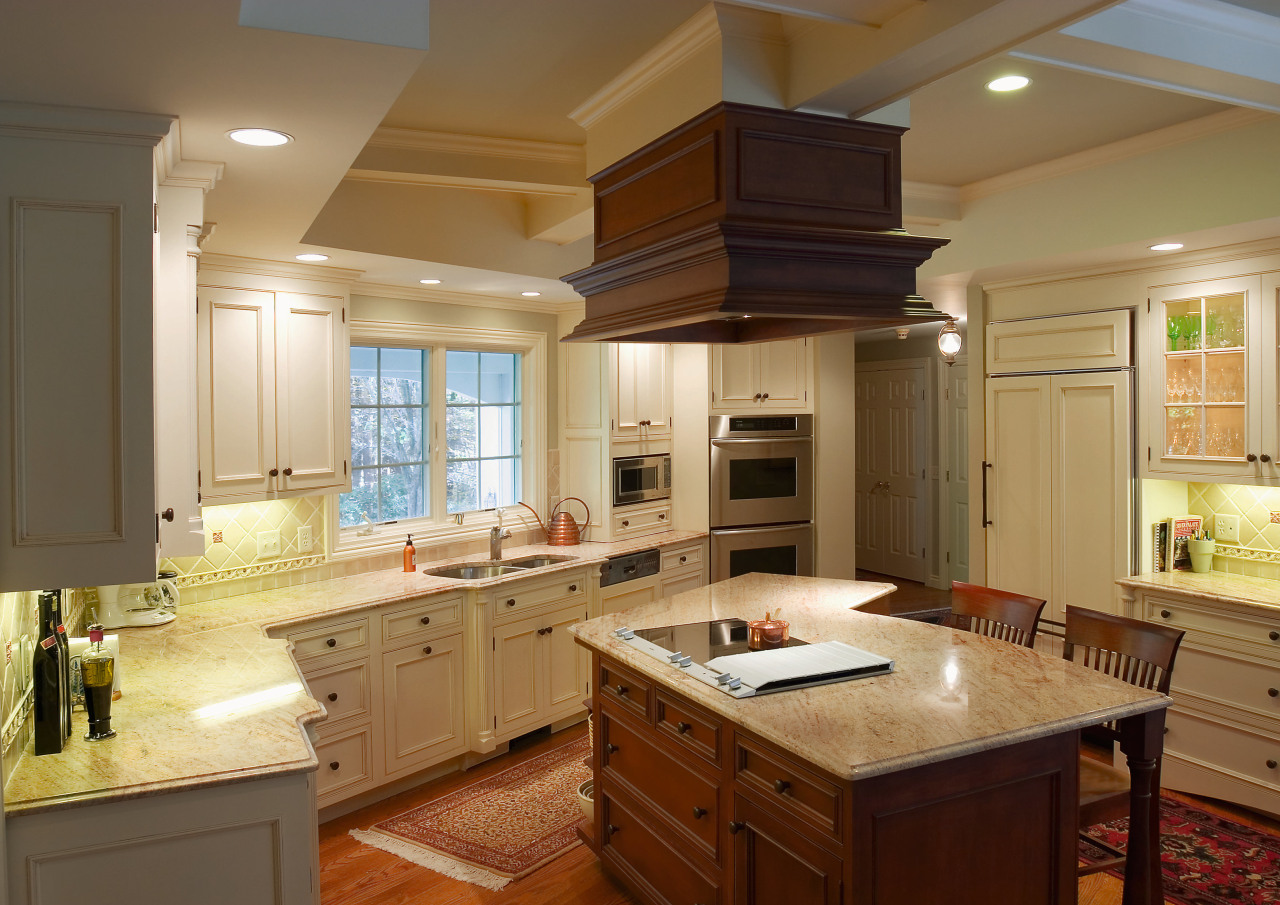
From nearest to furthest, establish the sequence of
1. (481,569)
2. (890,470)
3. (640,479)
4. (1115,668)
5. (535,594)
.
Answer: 1. (1115,668)
2. (535,594)
3. (481,569)
4. (640,479)
5. (890,470)

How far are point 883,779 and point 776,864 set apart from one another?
1.30 ft

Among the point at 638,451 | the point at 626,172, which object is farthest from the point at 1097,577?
the point at 626,172

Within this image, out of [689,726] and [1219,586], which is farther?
[1219,586]

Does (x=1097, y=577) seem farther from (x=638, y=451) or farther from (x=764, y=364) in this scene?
(x=638, y=451)

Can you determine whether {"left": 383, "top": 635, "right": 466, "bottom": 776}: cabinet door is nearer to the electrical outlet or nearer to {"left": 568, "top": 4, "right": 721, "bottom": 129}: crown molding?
the electrical outlet

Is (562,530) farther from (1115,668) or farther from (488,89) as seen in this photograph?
(1115,668)

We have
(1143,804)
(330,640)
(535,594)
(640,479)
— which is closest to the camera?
(1143,804)

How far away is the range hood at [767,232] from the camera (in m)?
1.93

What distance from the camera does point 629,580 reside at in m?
4.62

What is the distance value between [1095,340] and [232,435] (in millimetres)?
3898

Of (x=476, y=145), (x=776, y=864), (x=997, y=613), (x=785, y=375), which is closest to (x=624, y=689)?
(x=776, y=864)

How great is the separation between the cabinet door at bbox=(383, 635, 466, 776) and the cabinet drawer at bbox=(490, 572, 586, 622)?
251mm

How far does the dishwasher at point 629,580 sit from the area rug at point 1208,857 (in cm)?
237

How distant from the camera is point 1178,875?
299cm
